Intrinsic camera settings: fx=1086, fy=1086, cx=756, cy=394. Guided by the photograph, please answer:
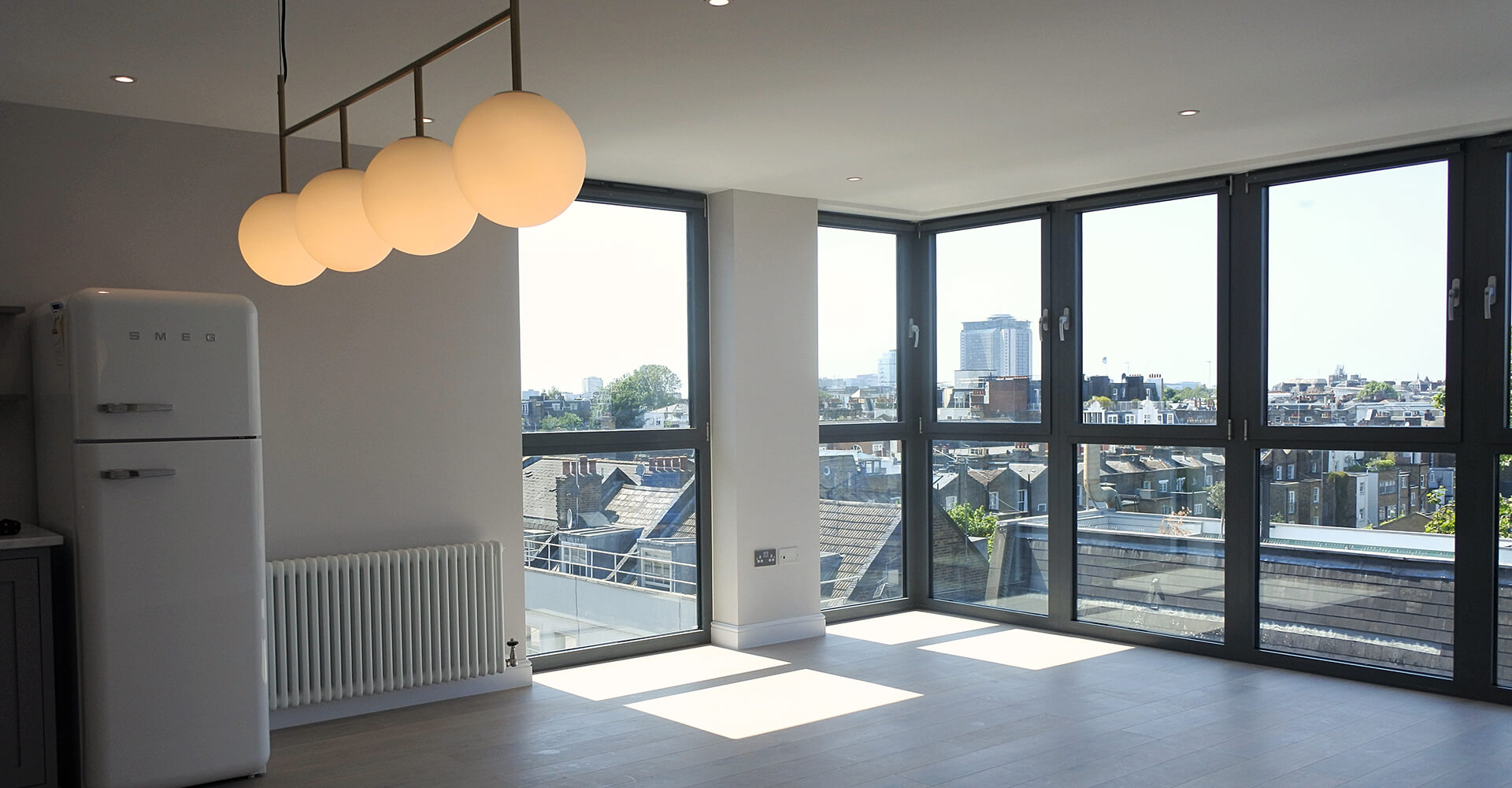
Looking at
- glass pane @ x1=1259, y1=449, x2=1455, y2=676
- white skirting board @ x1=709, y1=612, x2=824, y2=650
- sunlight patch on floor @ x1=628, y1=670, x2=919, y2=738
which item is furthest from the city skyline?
sunlight patch on floor @ x1=628, y1=670, x2=919, y2=738

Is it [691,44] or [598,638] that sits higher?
[691,44]

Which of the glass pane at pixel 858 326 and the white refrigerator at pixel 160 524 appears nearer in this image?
the white refrigerator at pixel 160 524

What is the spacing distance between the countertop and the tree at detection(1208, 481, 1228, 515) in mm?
5128

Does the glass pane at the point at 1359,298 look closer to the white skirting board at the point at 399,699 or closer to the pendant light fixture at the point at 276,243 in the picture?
the white skirting board at the point at 399,699

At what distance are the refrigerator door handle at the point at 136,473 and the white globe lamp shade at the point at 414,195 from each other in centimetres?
Answer: 248

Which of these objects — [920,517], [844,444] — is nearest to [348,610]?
[844,444]

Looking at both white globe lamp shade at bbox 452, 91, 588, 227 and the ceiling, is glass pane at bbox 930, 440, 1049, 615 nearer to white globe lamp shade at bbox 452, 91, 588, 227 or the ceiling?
the ceiling

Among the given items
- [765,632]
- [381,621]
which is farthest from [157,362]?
[765,632]

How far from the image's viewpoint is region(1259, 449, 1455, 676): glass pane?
16.1ft

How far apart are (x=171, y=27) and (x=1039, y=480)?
4982mm

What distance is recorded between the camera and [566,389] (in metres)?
5.61

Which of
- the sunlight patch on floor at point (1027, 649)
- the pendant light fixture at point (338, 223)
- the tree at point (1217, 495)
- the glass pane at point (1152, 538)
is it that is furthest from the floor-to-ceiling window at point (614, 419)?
the pendant light fixture at point (338, 223)

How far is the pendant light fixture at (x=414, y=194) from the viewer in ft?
5.20

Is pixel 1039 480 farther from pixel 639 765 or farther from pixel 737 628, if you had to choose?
pixel 639 765
